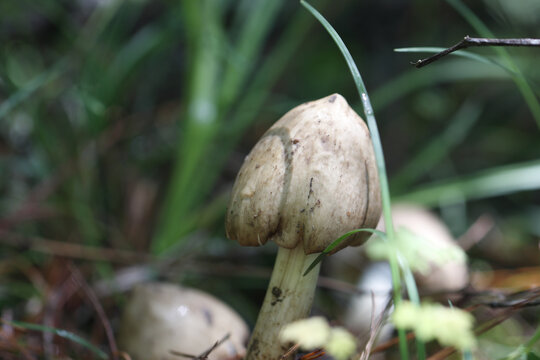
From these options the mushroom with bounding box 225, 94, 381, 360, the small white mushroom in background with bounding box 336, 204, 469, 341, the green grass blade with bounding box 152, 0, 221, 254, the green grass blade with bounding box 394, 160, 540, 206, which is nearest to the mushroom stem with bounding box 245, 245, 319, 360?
the mushroom with bounding box 225, 94, 381, 360

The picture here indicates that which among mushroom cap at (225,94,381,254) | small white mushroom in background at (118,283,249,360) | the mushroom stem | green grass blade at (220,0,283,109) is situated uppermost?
green grass blade at (220,0,283,109)

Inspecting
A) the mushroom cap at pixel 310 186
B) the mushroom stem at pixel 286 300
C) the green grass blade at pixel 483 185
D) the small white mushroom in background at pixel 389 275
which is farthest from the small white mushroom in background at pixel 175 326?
the green grass blade at pixel 483 185

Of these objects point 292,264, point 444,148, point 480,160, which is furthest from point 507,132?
point 292,264

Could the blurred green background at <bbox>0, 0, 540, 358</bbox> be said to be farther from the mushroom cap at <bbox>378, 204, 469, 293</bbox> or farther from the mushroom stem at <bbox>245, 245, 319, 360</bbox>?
the mushroom stem at <bbox>245, 245, 319, 360</bbox>

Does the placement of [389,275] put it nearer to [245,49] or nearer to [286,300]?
[286,300]

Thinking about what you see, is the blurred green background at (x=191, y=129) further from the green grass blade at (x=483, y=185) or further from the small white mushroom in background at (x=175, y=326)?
the small white mushroom in background at (x=175, y=326)

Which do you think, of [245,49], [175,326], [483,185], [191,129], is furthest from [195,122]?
[483,185]
